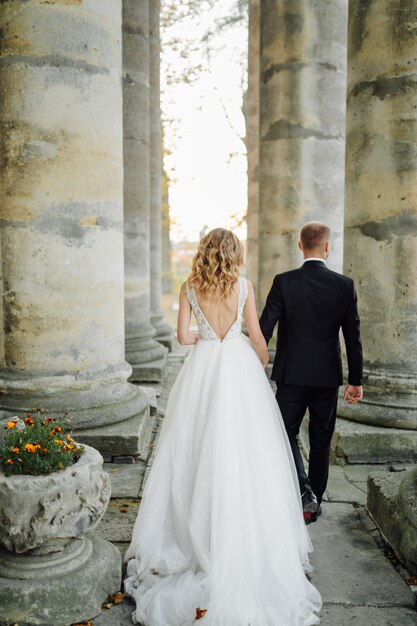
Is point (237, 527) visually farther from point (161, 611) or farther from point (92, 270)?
point (92, 270)

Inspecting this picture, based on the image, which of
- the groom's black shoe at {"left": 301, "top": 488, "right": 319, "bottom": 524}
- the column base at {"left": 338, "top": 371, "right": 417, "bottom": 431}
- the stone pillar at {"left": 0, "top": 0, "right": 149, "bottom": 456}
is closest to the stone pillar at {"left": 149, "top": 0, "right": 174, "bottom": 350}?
the column base at {"left": 338, "top": 371, "right": 417, "bottom": 431}

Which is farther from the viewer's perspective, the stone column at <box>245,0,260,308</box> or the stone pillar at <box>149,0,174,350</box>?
the stone column at <box>245,0,260,308</box>

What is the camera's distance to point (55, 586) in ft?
10.3

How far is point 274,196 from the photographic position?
28.0 ft

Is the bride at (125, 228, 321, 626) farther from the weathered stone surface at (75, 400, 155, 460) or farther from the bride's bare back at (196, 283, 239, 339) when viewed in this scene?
the weathered stone surface at (75, 400, 155, 460)

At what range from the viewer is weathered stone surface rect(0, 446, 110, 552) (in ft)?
10.1

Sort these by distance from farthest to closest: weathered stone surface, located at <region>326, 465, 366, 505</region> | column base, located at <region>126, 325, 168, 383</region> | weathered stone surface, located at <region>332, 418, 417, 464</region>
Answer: column base, located at <region>126, 325, 168, 383</region>, weathered stone surface, located at <region>332, 418, 417, 464</region>, weathered stone surface, located at <region>326, 465, 366, 505</region>

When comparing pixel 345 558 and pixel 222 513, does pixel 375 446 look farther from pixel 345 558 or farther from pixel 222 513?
pixel 222 513

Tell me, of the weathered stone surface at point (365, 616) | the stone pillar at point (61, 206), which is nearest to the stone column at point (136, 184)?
the stone pillar at point (61, 206)

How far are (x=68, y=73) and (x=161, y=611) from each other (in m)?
4.03

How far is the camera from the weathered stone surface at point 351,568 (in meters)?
3.37

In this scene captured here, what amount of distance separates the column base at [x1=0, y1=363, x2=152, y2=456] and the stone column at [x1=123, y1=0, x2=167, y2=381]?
3474mm

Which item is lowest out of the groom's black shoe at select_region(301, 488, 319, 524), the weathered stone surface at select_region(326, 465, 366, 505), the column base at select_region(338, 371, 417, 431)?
the weathered stone surface at select_region(326, 465, 366, 505)

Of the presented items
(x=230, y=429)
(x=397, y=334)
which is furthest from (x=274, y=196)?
(x=230, y=429)
